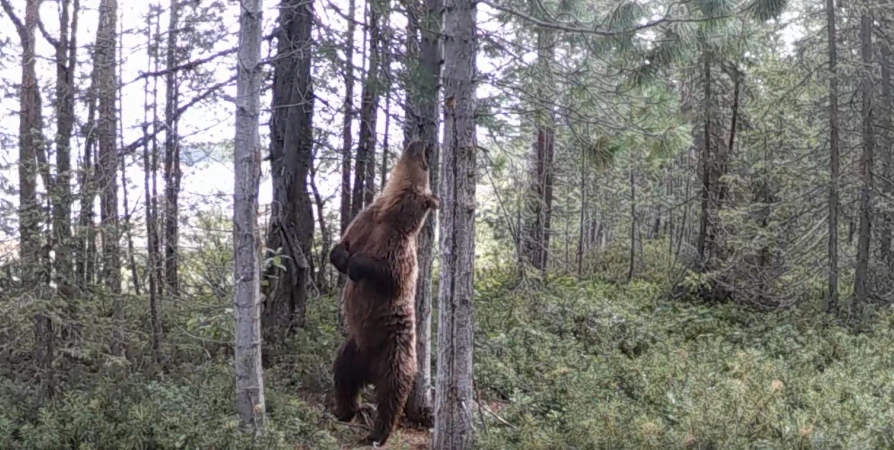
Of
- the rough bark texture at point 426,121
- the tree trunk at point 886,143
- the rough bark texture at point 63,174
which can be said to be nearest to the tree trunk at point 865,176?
the tree trunk at point 886,143

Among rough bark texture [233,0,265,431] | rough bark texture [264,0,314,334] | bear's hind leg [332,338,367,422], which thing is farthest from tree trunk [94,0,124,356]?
bear's hind leg [332,338,367,422]

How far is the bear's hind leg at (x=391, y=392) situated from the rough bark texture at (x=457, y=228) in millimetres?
707

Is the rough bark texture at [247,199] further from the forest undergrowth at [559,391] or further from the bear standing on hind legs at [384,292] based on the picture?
the bear standing on hind legs at [384,292]

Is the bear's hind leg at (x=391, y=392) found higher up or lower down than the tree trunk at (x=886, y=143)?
lower down

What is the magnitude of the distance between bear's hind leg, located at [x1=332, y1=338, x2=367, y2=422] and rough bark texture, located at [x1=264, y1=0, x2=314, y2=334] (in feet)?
7.13

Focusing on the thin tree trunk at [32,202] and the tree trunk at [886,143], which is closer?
the thin tree trunk at [32,202]

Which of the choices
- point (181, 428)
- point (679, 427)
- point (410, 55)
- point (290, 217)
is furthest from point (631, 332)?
point (181, 428)

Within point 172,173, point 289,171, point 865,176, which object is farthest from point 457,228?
point 865,176

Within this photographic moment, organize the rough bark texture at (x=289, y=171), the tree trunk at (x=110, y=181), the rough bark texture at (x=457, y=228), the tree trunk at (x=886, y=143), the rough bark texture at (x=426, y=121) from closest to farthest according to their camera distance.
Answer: the rough bark texture at (x=457, y=228) < the rough bark texture at (x=426, y=121) < the tree trunk at (x=110, y=181) < the rough bark texture at (x=289, y=171) < the tree trunk at (x=886, y=143)

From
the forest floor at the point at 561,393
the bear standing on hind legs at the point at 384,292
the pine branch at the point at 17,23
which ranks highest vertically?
the pine branch at the point at 17,23

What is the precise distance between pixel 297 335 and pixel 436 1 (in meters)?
4.24

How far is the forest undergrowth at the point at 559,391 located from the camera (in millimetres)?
5461

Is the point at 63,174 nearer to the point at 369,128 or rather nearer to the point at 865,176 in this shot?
the point at 369,128

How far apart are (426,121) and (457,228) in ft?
4.48
